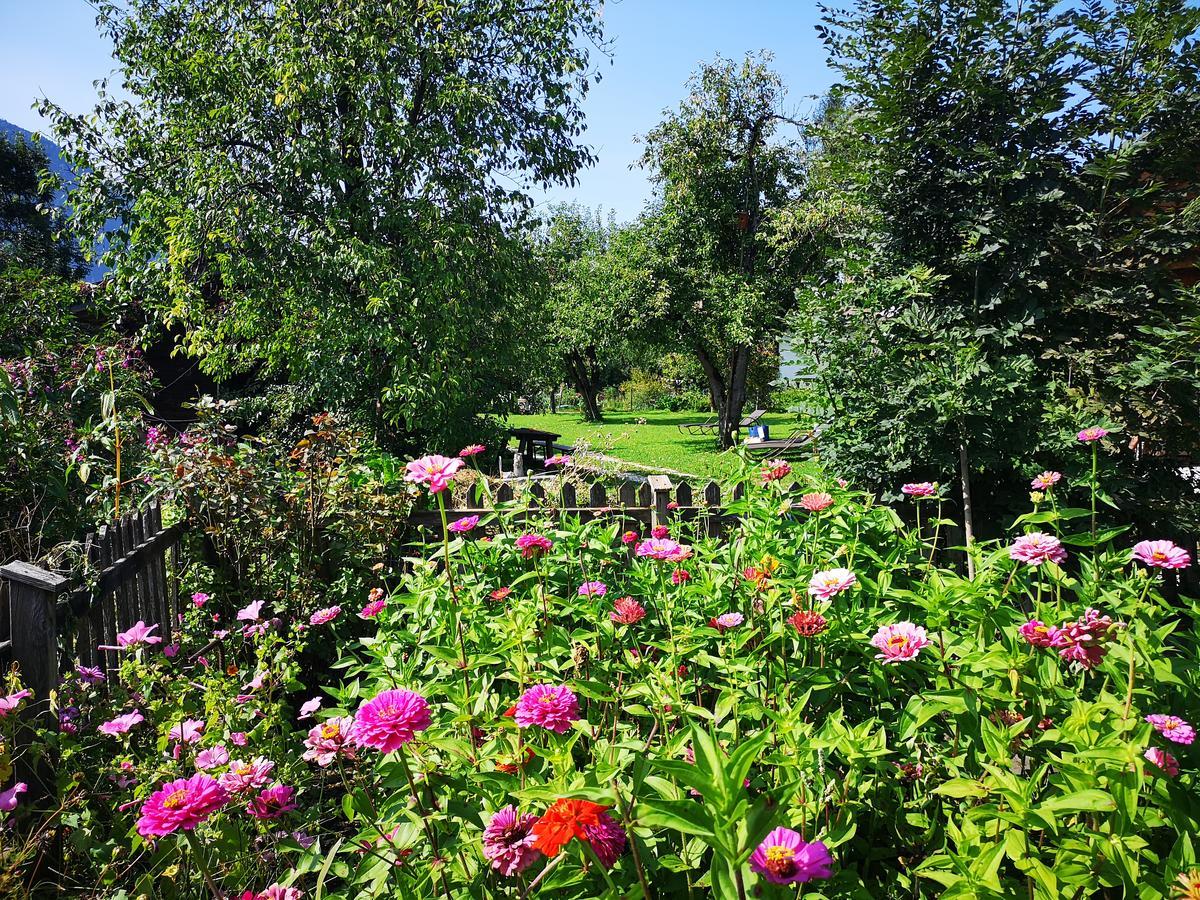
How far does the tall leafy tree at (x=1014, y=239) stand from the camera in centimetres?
376

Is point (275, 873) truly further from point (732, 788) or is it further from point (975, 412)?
point (975, 412)

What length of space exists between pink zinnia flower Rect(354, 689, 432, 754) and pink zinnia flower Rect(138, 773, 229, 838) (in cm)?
28

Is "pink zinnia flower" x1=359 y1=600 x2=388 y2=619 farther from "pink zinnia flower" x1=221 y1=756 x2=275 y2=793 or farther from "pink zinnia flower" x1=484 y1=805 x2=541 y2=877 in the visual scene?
"pink zinnia flower" x1=484 y1=805 x2=541 y2=877

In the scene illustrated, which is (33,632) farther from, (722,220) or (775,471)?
(722,220)

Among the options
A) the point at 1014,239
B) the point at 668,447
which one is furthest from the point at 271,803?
the point at 668,447

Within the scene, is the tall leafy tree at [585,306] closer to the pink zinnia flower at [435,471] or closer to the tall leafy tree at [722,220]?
the tall leafy tree at [722,220]

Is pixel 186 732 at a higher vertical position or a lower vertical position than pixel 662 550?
lower

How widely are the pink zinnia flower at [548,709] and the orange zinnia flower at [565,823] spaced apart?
0.25 m

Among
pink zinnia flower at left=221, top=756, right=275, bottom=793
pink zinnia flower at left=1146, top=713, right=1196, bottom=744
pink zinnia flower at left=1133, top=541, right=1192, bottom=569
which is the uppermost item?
pink zinnia flower at left=1133, top=541, right=1192, bottom=569

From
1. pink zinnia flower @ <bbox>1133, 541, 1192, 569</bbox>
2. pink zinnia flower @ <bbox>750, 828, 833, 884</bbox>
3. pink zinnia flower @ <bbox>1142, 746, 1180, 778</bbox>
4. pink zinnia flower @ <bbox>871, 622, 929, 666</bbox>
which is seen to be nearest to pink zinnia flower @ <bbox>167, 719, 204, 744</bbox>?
pink zinnia flower @ <bbox>750, 828, 833, 884</bbox>

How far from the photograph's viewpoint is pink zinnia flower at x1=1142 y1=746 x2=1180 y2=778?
3.86 feet

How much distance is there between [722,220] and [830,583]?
1491 cm

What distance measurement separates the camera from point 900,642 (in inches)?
55.4

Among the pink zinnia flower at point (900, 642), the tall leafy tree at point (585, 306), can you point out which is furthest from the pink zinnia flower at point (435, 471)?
the tall leafy tree at point (585, 306)
